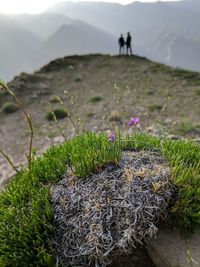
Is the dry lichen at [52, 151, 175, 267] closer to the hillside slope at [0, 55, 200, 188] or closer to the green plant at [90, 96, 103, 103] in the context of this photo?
the hillside slope at [0, 55, 200, 188]

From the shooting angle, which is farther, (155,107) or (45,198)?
(155,107)

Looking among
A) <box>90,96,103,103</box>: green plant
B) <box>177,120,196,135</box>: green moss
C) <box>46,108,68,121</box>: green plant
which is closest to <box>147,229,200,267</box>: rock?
<box>177,120,196,135</box>: green moss

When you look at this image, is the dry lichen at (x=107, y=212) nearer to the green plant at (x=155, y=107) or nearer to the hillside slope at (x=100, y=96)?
the hillside slope at (x=100, y=96)

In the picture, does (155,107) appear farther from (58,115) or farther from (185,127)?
(58,115)

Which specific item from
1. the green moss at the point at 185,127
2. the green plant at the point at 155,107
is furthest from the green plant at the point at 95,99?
the green moss at the point at 185,127

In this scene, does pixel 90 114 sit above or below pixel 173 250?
below

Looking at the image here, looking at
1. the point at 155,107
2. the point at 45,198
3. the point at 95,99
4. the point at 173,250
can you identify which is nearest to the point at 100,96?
the point at 95,99
